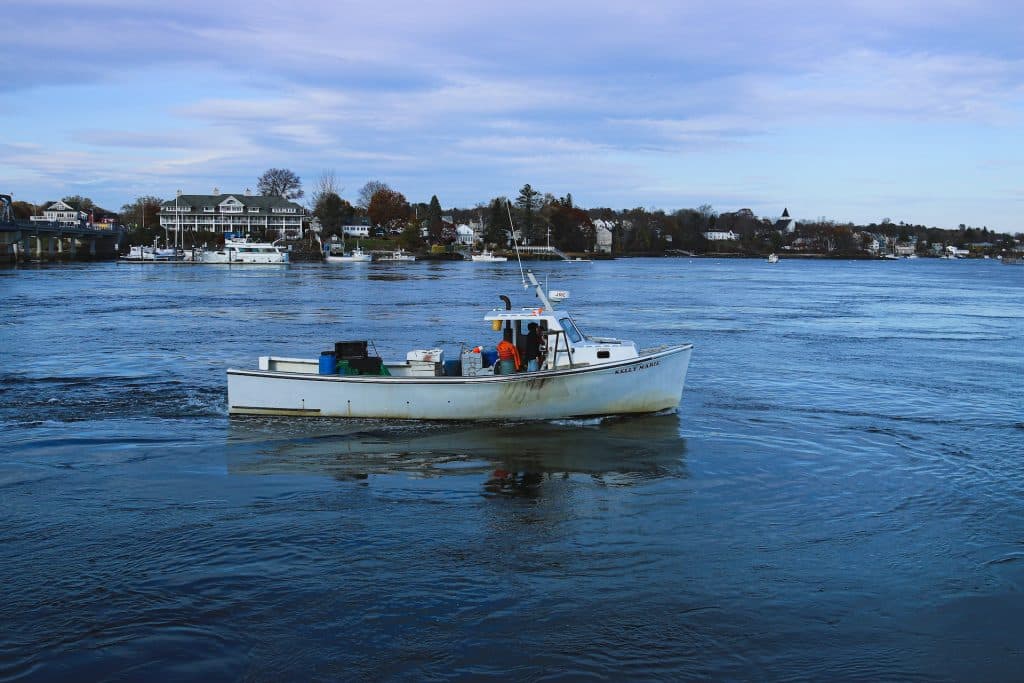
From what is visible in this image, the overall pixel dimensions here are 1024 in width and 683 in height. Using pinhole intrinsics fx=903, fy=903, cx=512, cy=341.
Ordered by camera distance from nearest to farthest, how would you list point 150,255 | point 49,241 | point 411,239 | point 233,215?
1. point 150,255
2. point 49,241
3. point 233,215
4. point 411,239

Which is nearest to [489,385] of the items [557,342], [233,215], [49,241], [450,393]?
Answer: [450,393]

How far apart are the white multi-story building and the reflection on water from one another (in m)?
144

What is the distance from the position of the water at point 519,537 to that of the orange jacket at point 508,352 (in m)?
1.33

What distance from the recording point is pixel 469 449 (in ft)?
55.5

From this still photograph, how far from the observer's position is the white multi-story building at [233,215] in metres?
156

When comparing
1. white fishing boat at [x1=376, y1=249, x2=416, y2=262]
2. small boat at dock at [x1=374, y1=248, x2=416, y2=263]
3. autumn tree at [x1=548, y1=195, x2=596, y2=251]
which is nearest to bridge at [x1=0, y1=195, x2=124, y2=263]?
small boat at dock at [x1=374, y1=248, x2=416, y2=263]

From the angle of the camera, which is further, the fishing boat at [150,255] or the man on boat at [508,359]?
the fishing boat at [150,255]

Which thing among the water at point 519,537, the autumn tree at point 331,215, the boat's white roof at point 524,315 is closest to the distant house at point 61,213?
the autumn tree at point 331,215

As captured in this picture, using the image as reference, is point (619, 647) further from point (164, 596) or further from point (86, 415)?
point (86, 415)

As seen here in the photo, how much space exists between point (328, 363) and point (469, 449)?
12.1 ft

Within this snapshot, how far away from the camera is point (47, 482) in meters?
14.6

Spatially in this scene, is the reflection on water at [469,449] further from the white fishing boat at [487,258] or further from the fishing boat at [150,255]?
the white fishing boat at [487,258]

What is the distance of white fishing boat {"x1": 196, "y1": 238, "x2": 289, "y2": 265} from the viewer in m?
117

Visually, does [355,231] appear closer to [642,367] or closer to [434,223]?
[434,223]
